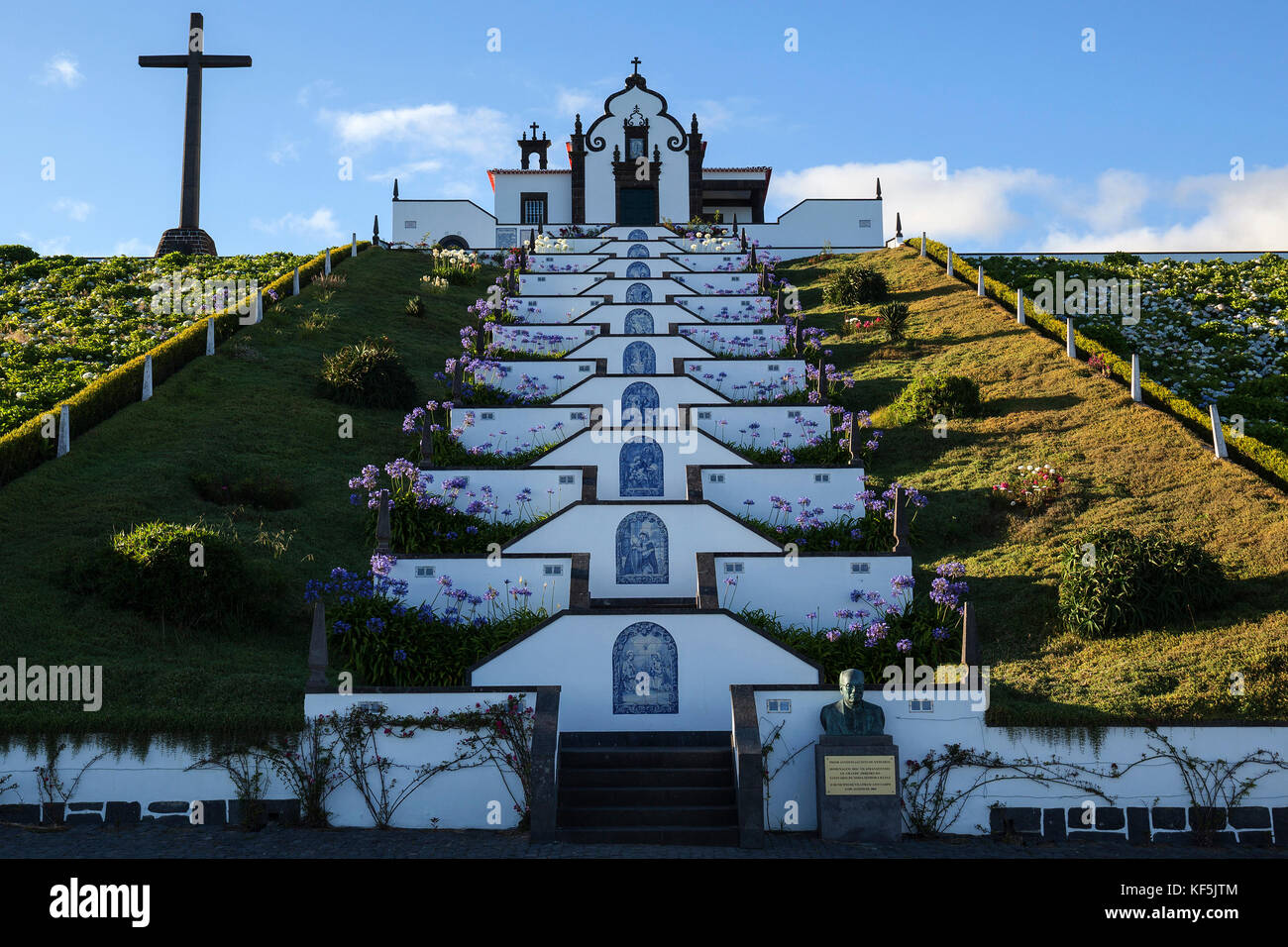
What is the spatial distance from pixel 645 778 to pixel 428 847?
261 cm

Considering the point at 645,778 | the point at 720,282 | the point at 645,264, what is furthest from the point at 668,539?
the point at 645,264

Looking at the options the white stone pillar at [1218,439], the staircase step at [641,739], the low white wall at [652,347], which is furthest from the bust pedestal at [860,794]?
the low white wall at [652,347]

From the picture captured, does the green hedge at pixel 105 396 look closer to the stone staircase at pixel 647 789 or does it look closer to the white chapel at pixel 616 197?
the stone staircase at pixel 647 789

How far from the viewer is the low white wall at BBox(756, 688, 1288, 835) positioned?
1214 cm

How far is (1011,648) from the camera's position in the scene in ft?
51.9

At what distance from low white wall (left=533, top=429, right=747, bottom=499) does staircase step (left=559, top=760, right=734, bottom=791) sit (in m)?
7.74

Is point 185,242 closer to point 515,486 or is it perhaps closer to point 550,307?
point 550,307

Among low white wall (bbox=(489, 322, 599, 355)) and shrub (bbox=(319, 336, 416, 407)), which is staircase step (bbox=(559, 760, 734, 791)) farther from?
low white wall (bbox=(489, 322, 599, 355))

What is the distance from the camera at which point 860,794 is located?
12.0 meters

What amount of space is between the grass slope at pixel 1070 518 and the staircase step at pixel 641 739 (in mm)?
3431

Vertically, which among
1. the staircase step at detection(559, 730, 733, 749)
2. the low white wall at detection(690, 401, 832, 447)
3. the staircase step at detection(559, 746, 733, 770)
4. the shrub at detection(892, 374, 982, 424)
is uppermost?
the shrub at detection(892, 374, 982, 424)

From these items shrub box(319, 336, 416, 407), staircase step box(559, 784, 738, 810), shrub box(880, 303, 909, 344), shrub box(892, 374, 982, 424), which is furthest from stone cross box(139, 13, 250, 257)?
staircase step box(559, 784, 738, 810)

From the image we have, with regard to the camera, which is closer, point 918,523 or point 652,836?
point 652,836

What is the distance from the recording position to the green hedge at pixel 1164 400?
1942 centimetres
